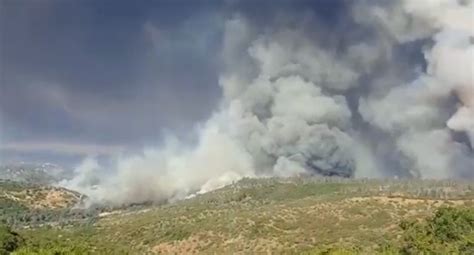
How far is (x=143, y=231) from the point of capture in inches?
7692

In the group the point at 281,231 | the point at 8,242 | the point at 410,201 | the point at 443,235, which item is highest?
the point at 410,201

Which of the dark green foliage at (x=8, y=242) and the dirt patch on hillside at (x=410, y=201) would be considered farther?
the dirt patch on hillside at (x=410, y=201)

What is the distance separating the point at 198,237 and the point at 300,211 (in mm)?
37538

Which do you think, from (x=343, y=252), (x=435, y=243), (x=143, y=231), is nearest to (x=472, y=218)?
(x=435, y=243)

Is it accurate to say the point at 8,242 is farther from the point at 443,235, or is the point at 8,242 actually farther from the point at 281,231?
the point at 281,231

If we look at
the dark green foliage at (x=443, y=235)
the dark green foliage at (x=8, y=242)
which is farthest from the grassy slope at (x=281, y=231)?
the dark green foliage at (x=8, y=242)

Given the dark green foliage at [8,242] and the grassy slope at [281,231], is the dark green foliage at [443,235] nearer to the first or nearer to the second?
the grassy slope at [281,231]

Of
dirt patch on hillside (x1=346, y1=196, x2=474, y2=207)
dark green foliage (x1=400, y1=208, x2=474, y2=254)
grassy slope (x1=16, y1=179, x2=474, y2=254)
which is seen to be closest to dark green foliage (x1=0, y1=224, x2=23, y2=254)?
grassy slope (x1=16, y1=179, x2=474, y2=254)

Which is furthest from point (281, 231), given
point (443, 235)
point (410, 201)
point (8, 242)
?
point (8, 242)

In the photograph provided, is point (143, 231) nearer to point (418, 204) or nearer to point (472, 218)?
point (418, 204)

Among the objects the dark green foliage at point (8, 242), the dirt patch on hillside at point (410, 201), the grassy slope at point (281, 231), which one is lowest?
the dark green foliage at point (8, 242)

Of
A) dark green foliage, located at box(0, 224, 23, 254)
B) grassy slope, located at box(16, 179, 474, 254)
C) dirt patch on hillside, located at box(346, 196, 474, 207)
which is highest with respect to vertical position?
dirt patch on hillside, located at box(346, 196, 474, 207)

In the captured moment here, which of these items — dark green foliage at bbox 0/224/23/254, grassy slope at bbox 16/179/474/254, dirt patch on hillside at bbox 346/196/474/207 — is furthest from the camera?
dirt patch on hillside at bbox 346/196/474/207

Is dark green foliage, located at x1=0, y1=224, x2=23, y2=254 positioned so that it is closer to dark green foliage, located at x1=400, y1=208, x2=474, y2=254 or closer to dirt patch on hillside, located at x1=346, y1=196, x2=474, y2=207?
dark green foliage, located at x1=400, y1=208, x2=474, y2=254
